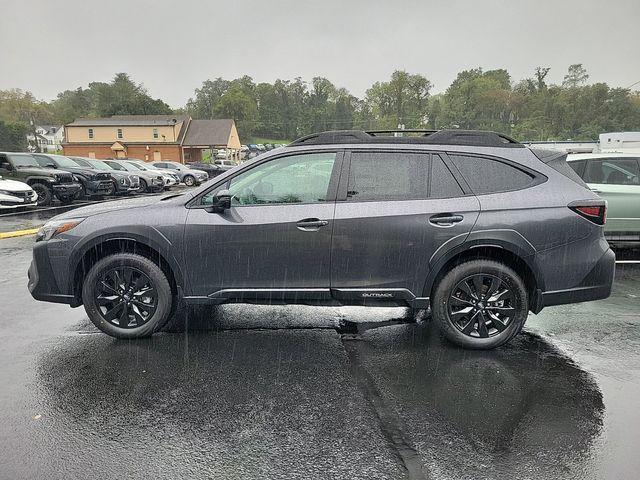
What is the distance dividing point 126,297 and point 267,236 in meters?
1.45

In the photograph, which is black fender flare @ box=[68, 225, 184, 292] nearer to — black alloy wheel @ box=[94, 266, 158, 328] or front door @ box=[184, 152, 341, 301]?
front door @ box=[184, 152, 341, 301]

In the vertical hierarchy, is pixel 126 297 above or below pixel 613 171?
below

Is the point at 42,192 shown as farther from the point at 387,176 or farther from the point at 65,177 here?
the point at 387,176

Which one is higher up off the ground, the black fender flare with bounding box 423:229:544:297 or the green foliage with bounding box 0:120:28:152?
the green foliage with bounding box 0:120:28:152

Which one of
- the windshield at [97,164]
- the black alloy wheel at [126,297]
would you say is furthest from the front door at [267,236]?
the windshield at [97,164]

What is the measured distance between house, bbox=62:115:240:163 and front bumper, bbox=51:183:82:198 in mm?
48355

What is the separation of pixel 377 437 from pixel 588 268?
252 cm

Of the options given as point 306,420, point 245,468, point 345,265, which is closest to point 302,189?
point 345,265

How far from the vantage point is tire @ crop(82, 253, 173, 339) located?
444cm

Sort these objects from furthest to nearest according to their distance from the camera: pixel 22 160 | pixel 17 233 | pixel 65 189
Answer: pixel 22 160, pixel 65 189, pixel 17 233

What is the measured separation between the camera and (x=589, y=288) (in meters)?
4.29

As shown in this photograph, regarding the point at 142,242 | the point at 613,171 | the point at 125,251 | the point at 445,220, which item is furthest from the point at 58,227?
the point at 613,171

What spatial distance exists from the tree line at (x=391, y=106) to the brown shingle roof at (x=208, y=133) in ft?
67.4

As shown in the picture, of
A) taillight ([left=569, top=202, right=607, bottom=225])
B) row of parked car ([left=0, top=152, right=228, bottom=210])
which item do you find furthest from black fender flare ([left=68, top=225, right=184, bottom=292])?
row of parked car ([left=0, top=152, right=228, bottom=210])
